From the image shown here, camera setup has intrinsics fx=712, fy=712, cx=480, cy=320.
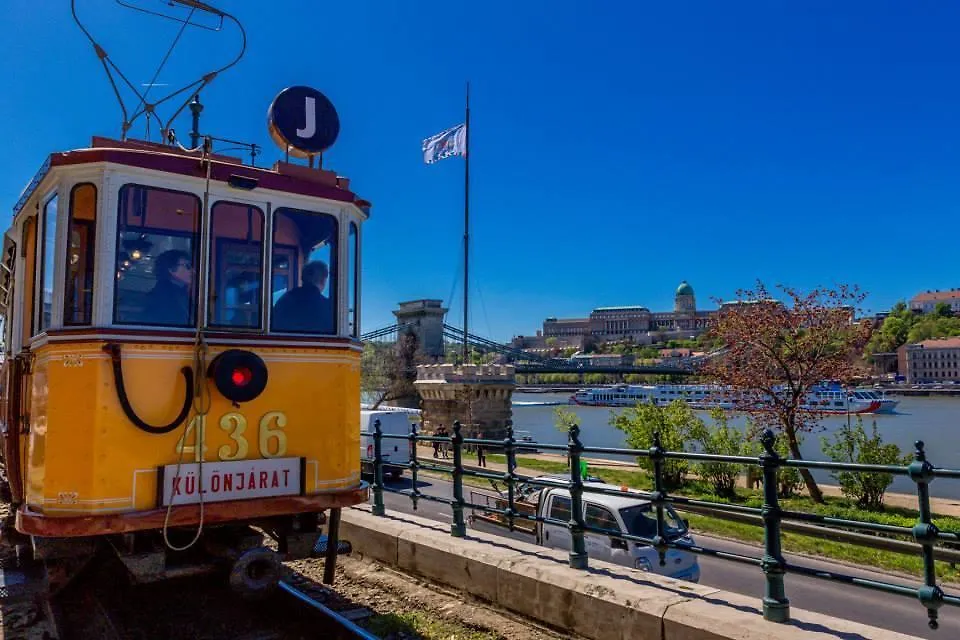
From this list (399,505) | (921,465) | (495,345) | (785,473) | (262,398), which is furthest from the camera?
(495,345)

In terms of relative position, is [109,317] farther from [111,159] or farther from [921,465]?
[921,465]

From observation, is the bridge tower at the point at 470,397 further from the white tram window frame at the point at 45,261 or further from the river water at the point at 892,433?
the white tram window frame at the point at 45,261

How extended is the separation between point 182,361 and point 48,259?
50.3 inches

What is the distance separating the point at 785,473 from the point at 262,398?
20221 millimetres

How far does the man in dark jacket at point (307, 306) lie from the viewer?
5.39m

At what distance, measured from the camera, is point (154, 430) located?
4.70 m

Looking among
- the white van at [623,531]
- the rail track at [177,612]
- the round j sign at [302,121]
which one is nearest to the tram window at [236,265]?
the round j sign at [302,121]

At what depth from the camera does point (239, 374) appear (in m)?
4.96

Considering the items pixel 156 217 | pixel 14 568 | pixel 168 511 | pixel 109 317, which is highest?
pixel 156 217

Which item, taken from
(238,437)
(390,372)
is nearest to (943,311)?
(390,372)

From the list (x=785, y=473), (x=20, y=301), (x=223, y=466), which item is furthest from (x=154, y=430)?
(x=785, y=473)

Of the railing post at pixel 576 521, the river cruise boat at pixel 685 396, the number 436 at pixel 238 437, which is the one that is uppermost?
the number 436 at pixel 238 437

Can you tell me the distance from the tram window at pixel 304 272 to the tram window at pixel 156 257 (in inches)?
24.2

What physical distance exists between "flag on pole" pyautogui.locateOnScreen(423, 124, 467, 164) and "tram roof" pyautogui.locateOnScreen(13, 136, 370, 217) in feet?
107
